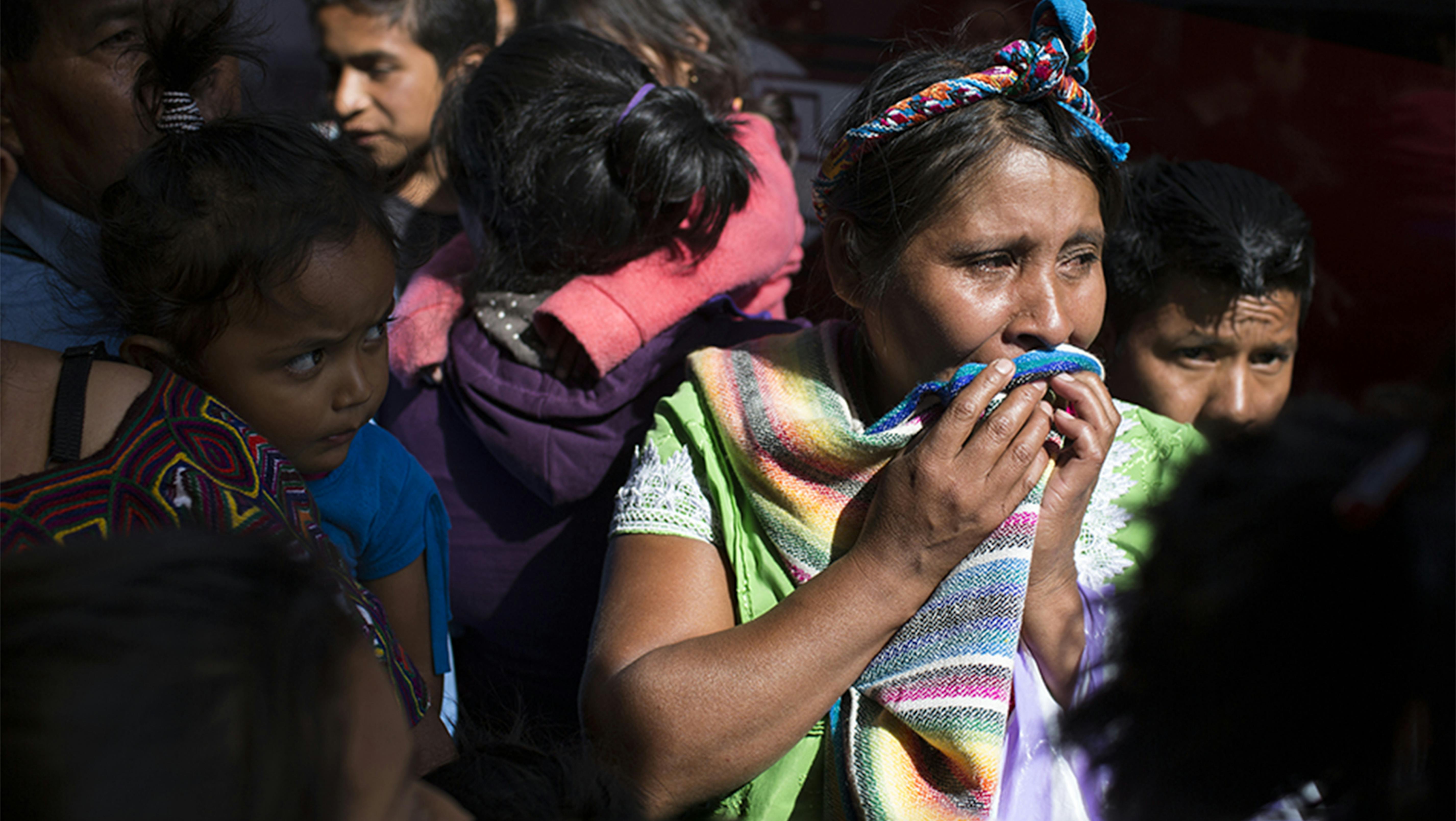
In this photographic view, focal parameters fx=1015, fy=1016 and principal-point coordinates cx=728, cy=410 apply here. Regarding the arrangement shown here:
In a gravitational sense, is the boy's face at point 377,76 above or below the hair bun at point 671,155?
below

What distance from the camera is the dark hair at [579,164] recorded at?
7.39 feet

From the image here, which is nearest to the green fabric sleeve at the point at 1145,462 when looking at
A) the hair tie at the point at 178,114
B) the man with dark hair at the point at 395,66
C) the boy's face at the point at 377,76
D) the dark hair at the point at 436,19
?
the hair tie at the point at 178,114

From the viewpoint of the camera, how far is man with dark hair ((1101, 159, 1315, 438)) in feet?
8.73

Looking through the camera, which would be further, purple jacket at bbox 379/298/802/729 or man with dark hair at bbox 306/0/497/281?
man with dark hair at bbox 306/0/497/281

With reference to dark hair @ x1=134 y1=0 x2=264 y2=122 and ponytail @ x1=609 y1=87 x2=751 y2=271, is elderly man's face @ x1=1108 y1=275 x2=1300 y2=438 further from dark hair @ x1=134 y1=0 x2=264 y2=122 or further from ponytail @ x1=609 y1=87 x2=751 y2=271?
dark hair @ x1=134 y1=0 x2=264 y2=122

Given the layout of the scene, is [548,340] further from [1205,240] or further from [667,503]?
[1205,240]

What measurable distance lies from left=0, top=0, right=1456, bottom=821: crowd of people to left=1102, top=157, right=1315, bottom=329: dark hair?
0.01 meters

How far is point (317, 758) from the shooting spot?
843 mm

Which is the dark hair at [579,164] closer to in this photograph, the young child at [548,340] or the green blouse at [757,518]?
the young child at [548,340]

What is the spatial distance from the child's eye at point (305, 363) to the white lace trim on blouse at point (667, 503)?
23.7 inches

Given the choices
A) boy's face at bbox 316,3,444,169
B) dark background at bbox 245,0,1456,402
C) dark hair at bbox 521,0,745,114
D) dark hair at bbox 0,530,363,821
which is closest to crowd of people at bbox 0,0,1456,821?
dark hair at bbox 0,530,363,821

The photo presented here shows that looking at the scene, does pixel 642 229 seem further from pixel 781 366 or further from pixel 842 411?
pixel 842 411

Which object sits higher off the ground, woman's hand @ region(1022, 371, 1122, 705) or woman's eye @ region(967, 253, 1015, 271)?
woman's eye @ region(967, 253, 1015, 271)

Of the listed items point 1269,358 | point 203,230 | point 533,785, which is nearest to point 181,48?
point 203,230
